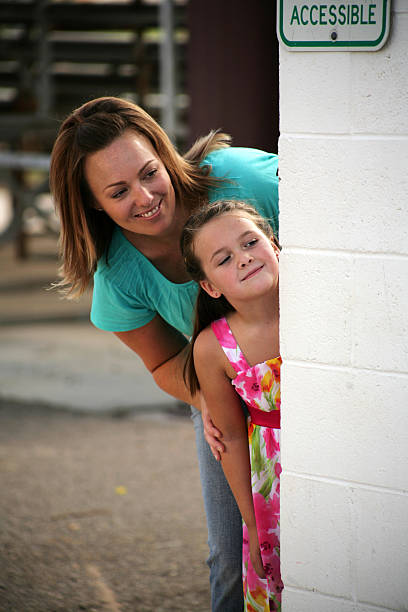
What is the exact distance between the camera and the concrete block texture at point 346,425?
5.62 ft

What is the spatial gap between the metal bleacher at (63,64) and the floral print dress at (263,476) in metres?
5.48

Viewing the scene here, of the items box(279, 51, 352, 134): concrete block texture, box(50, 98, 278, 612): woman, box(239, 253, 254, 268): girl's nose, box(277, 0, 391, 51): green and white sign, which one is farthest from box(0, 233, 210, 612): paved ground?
box(277, 0, 391, 51): green and white sign

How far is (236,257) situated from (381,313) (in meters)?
0.51

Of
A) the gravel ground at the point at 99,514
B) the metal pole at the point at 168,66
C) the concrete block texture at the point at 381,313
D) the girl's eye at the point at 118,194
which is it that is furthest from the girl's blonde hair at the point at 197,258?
the metal pole at the point at 168,66

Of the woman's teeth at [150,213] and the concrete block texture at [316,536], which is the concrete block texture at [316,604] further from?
the woman's teeth at [150,213]

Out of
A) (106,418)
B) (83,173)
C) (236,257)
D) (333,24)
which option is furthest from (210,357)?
(106,418)

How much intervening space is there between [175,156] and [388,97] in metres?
0.93

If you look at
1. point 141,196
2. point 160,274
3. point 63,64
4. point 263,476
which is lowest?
point 263,476

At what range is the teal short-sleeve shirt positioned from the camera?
8.04ft

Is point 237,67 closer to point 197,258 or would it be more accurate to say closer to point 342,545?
point 197,258

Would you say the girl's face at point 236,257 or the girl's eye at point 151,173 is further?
the girl's eye at point 151,173

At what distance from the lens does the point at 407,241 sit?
1.63 metres

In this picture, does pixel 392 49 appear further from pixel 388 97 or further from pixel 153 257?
pixel 153 257

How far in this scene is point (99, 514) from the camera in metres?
3.93
